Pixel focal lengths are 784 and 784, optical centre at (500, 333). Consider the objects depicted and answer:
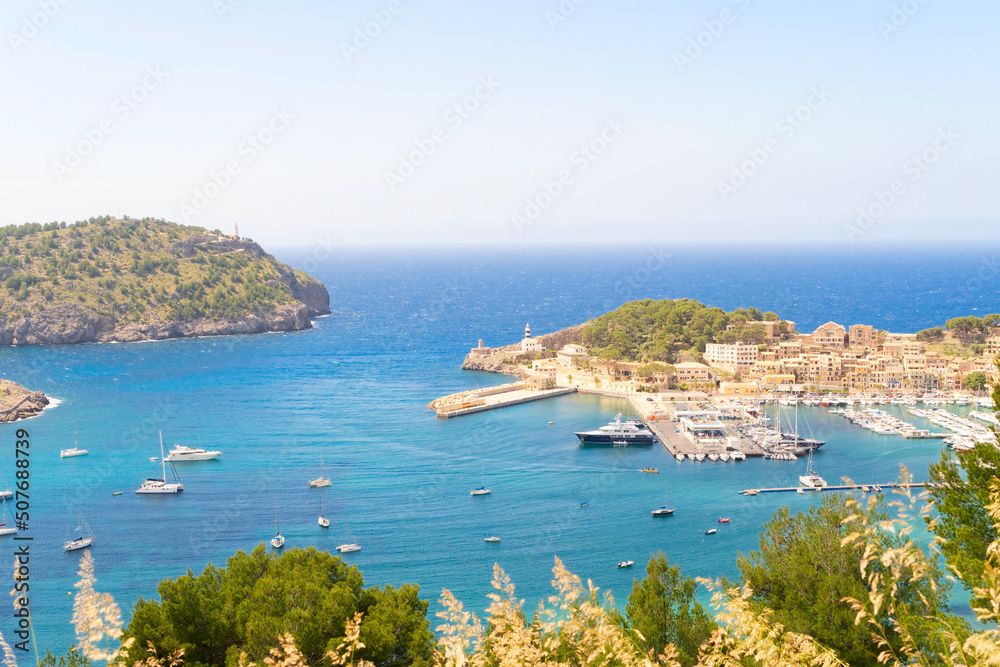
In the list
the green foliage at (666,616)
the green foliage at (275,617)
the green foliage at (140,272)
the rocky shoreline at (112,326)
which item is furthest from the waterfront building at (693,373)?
the green foliage at (140,272)

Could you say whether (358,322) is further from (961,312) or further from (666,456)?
(961,312)

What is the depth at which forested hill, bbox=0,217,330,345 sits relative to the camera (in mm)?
60156

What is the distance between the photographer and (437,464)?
27.5 metres

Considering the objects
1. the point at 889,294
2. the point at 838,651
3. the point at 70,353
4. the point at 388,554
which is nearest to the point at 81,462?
the point at 388,554

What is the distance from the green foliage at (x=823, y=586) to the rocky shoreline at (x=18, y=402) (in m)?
33.5

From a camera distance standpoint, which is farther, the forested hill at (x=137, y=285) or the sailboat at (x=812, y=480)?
the forested hill at (x=137, y=285)

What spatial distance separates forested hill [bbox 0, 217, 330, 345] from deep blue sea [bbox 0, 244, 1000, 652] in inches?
225

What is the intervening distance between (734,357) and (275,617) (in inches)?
1442

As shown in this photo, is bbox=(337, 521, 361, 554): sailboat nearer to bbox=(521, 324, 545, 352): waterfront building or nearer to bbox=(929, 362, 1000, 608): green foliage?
bbox=(929, 362, 1000, 608): green foliage

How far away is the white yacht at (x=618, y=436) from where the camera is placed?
30.5 meters

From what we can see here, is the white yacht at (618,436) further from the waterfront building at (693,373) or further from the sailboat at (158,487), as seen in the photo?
the sailboat at (158,487)

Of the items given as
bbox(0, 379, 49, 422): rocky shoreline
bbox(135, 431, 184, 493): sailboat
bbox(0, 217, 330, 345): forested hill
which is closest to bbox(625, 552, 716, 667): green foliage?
bbox(135, 431, 184, 493): sailboat

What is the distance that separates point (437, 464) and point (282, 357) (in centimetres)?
2813

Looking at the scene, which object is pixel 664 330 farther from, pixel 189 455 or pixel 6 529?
pixel 6 529
